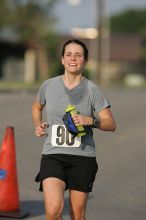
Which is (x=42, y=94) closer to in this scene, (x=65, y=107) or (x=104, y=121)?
(x=65, y=107)

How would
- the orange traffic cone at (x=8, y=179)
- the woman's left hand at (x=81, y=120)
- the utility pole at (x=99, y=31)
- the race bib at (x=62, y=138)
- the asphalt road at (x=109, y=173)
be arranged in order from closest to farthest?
1. the woman's left hand at (x=81, y=120)
2. the race bib at (x=62, y=138)
3. the orange traffic cone at (x=8, y=179)
4. the asphalt road at (x=109, y=173)
5. the utility pole at (x=99, y=31)

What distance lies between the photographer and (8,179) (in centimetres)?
689

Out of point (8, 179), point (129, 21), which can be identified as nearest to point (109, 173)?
point (8, 179)

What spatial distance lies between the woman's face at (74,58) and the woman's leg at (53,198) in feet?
2.62

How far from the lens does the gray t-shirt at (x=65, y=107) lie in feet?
16.9

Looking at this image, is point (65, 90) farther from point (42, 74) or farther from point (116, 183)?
point (42, 74)

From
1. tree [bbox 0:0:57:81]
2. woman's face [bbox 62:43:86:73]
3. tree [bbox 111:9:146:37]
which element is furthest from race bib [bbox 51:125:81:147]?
tree [bbox 111:9:146:37]

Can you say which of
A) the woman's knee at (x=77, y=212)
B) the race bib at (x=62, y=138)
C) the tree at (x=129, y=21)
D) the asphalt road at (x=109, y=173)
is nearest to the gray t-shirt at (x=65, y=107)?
the race bib at (x=62, y=138)

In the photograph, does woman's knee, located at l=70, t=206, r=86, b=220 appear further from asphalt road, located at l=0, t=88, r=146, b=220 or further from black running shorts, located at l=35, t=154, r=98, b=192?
asphalt road, located at l=0, t=88, r=146, b=220

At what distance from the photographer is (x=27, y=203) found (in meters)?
7.74

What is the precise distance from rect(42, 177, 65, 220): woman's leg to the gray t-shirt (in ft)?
0.78

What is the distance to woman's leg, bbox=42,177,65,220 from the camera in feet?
16.4

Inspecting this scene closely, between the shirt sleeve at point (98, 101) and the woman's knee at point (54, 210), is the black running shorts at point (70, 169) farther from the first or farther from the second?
the shirt sleeve at point (98, 101)

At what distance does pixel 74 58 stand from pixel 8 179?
82.3 inches
